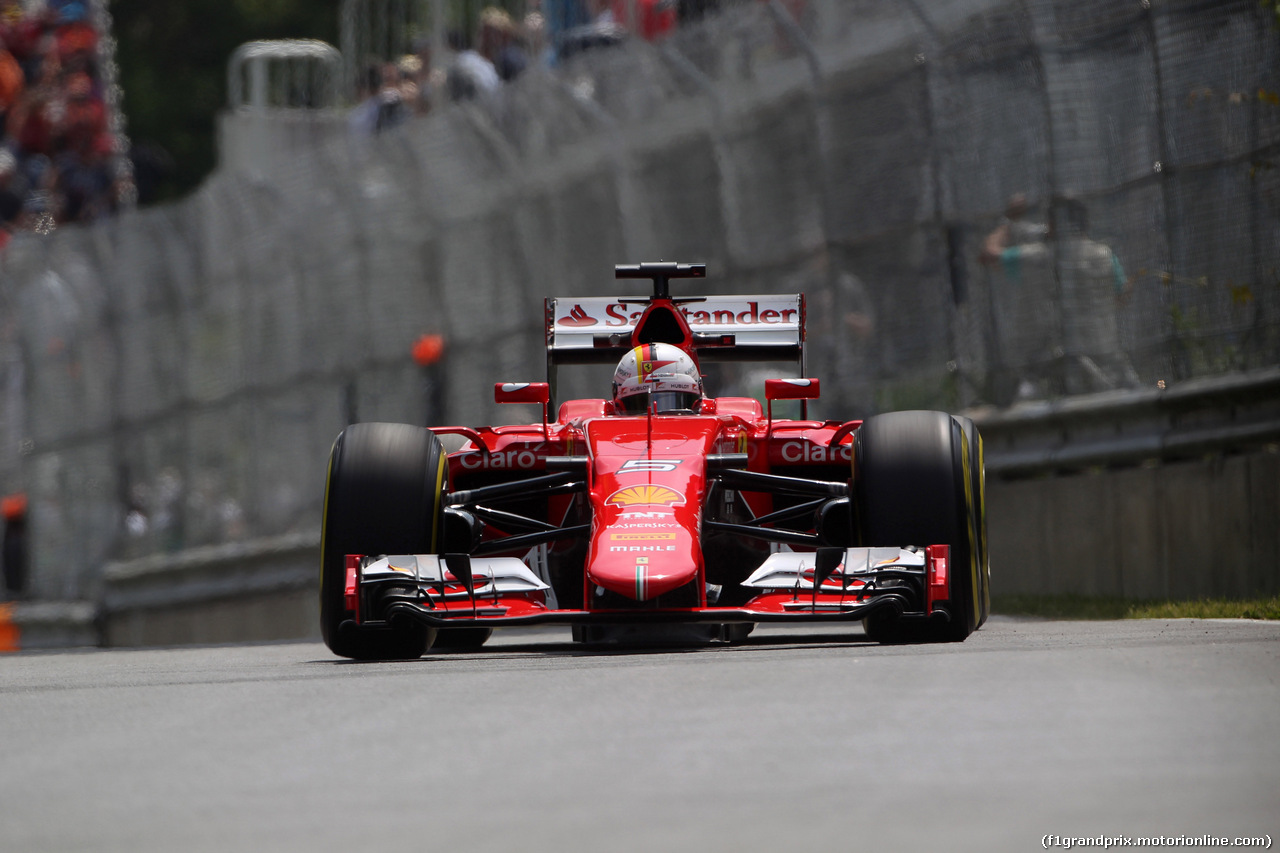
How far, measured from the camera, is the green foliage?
3959 centimetres

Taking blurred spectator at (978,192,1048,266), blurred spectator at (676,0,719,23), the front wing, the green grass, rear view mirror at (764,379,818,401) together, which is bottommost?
the green grass

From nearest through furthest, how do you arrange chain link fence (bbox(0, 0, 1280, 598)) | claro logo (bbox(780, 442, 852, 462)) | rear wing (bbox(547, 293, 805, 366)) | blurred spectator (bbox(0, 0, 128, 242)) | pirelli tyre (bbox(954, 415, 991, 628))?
pirelli tyre (bbox(954, 415, 991, 628)) → claro logo (bbox(780, 442, 852, 462)) → rear wing (bbox(547, 293, 805, 366)) → chain link fence (bbox(0, 0, 1280, 598)) → blurred spectator (bbox(0, 0, 128, 242))

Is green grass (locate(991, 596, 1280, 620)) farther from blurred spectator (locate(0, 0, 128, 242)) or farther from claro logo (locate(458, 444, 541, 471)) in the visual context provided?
blurred spectator (locate(0, 0, 128, 242))

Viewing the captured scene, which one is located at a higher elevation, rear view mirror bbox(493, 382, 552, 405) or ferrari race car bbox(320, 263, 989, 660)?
rear view mirror bbox(493, 382, 552, 405)

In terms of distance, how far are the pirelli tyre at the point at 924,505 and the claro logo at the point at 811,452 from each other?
27.9 inches

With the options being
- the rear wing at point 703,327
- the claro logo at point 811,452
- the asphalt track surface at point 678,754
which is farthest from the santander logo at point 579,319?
the asphalt track surface at point 678,754

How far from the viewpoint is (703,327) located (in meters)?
9.72

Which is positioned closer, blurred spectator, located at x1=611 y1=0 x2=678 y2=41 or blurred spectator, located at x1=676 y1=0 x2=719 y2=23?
blurred spectator, located at x1=676 y1=0 x2=719 y2=23

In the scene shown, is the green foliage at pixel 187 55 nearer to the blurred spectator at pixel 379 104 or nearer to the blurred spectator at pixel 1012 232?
the blurred spectator at pixel 379 104

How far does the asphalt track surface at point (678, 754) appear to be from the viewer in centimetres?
338

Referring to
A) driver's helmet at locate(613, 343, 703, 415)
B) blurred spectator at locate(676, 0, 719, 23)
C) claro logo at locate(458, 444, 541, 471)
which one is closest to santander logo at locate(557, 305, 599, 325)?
driver's helmet at locate(613, 343, 703, 415)

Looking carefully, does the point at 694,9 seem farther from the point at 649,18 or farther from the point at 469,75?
the point at 469,75

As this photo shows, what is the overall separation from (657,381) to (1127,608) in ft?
7.92

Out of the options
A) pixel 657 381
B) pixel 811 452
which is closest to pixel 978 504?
pixel 811 452
